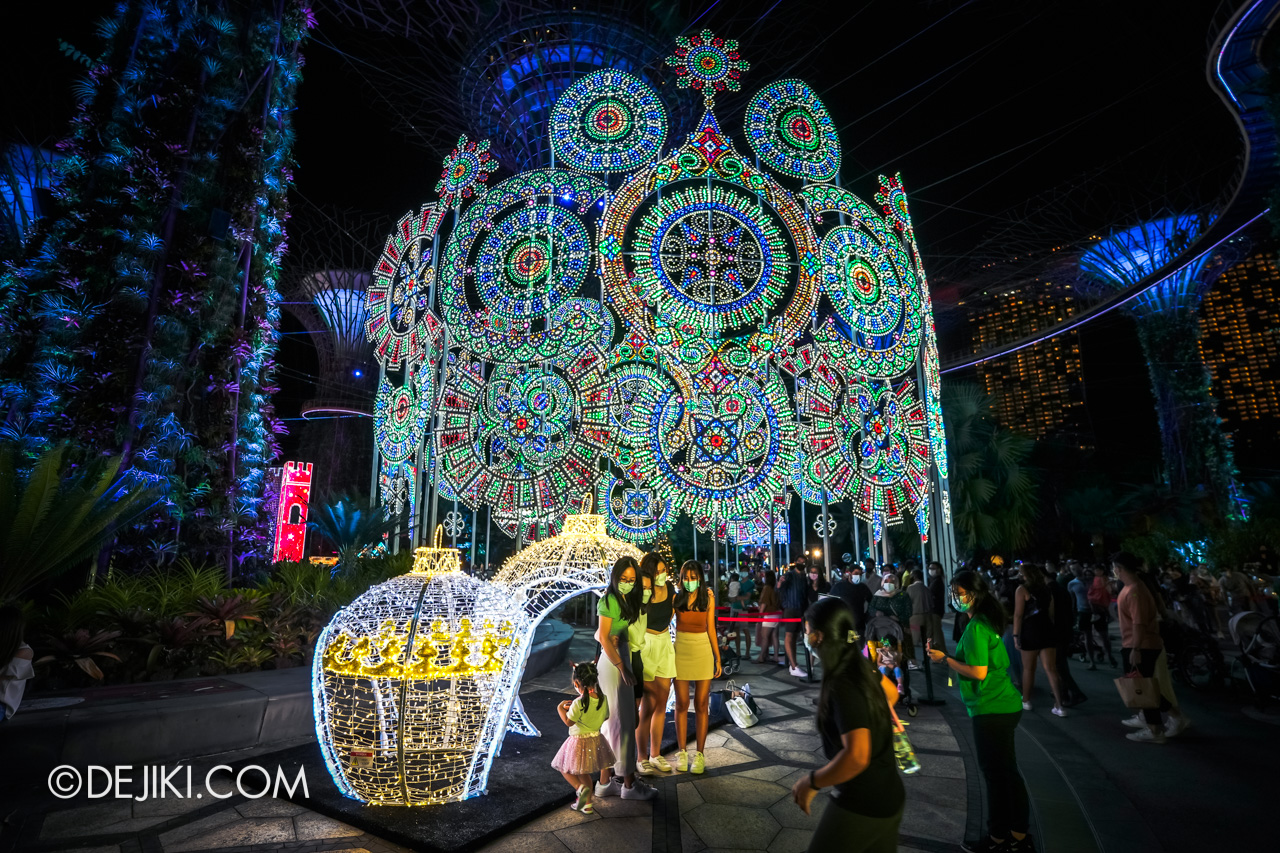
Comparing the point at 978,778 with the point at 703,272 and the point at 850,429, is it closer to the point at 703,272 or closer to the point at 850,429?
the point at 850,429

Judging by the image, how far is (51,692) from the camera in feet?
16.9

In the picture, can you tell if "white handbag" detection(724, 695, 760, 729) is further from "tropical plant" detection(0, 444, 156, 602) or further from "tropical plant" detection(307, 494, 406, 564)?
"tropical plant" detection(307, 494, 406, 564)

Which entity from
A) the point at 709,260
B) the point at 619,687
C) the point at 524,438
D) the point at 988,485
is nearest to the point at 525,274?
the point at 524,438

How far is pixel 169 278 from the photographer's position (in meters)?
8.49

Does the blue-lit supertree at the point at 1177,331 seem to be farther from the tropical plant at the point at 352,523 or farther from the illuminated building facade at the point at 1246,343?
the tropical plant at the point at 352,523

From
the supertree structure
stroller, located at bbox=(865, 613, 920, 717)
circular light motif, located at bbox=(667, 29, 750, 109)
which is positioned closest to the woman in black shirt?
stroller, located at bbox=(865, 613, 920, 717)

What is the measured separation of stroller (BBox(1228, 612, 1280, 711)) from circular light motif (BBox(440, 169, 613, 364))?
886 cm

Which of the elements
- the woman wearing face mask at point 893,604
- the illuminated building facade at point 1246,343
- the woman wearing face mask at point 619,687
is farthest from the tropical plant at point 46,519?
the illuminated building facade at point 1246,343

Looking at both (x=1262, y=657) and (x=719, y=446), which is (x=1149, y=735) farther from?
(x=719, y=446)

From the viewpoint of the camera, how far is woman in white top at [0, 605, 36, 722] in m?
3.48

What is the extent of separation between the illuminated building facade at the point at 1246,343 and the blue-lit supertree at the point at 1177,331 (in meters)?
20.0

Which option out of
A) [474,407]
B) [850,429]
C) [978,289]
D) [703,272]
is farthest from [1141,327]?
[474,407]

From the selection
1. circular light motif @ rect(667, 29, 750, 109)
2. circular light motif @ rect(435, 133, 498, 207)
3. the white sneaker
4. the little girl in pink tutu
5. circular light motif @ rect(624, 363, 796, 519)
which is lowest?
the white sneaker
